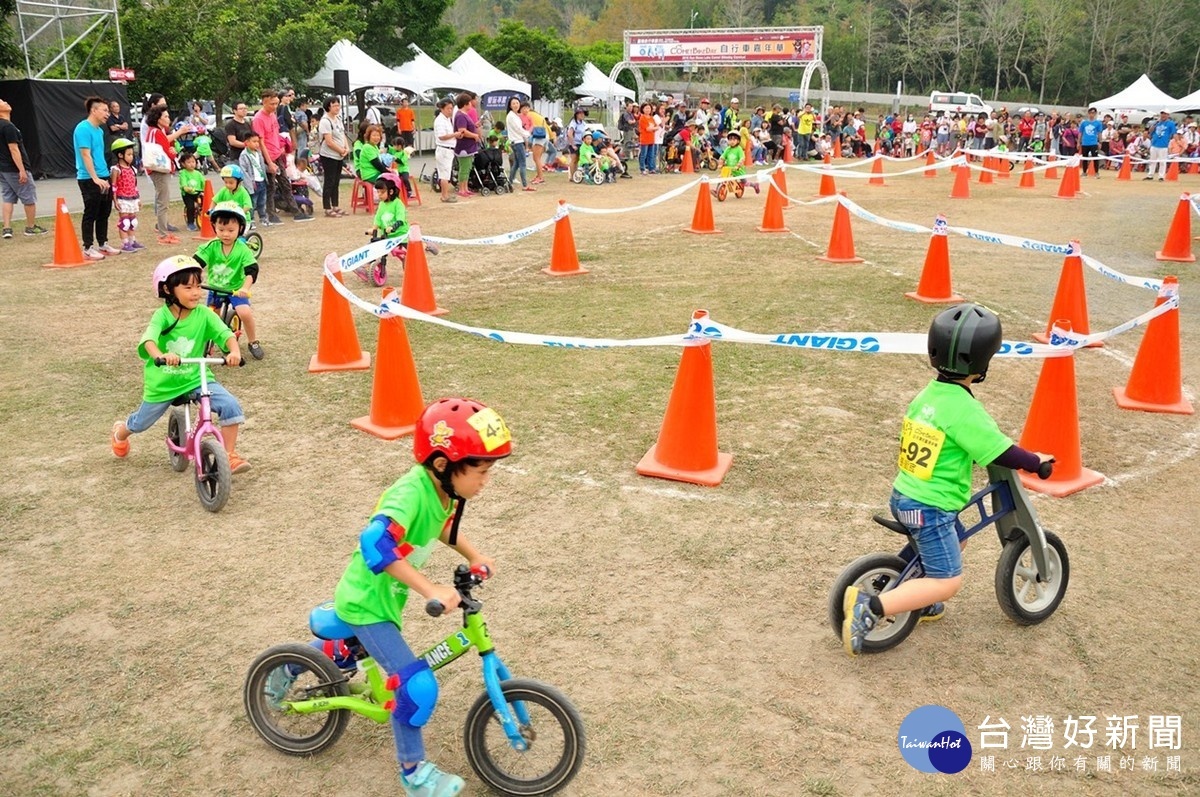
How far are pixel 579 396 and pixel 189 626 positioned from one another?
3454 mm

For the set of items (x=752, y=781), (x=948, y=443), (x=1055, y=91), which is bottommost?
(x=752, y=781)

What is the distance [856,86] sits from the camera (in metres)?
76.3

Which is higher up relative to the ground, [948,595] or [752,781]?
[948,595]

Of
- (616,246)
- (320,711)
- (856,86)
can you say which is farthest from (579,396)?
(856,86)

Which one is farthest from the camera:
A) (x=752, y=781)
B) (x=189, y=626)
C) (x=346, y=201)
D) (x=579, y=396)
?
(x=346, y=201)

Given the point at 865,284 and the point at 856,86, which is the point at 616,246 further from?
the point at 856,86

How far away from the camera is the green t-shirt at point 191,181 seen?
13344 millimetres

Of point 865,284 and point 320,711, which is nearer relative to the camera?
point 320,711

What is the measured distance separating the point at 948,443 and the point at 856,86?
79710mm

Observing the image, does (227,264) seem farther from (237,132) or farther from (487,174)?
(487,174)

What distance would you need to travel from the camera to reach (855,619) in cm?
374

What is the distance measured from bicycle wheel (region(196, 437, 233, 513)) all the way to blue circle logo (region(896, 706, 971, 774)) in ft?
12.1

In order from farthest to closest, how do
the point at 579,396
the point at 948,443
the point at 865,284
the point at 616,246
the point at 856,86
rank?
the point at 856,86, the point at 616,246, the point at 865,284, the point at 579,396, the point at 948,443

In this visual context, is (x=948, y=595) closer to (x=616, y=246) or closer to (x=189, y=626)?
(x=189, y=626)
